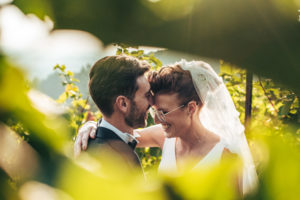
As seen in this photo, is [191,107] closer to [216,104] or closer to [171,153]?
[216,104]

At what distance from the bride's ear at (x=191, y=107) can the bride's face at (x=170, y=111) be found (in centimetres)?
5

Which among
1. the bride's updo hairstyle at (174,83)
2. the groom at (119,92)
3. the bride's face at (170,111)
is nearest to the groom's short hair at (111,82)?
the groom at (119,92)

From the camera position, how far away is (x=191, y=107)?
3.88 meters

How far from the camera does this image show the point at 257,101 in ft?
20.8

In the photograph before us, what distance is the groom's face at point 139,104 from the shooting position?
3.70 metres

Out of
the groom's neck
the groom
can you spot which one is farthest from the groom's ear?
the groom's neck

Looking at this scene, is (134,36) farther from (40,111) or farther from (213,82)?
(213,82)

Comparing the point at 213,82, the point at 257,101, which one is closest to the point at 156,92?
the point at 213,82

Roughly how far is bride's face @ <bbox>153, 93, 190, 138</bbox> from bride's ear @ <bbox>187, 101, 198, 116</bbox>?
0.05 metres

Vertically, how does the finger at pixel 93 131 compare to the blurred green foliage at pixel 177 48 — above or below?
below

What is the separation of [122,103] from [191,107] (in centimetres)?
91

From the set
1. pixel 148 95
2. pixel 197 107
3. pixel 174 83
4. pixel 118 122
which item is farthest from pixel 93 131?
pixel 197 107

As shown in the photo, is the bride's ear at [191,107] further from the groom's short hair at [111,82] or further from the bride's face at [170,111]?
the groom's short hair at [111,82]

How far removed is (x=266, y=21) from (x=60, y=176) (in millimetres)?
326
